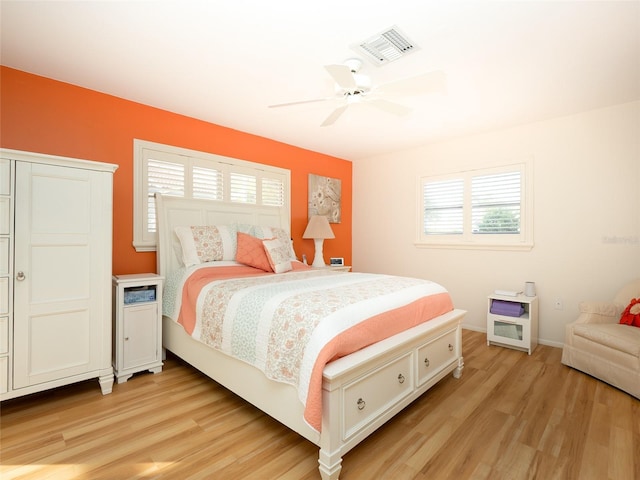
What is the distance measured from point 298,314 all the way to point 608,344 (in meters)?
2.54

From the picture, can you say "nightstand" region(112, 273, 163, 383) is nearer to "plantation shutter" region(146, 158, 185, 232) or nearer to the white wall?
"plantation shutter" region(146, 158, 185, 232)

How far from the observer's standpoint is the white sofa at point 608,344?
7.98ft

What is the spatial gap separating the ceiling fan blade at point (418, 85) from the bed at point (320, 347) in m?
1.40

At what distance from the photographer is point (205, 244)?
10.5 ft

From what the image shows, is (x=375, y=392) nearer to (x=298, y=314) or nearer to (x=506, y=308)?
(x=298, y=314)

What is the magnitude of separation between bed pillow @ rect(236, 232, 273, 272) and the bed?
Answer: 4 cm

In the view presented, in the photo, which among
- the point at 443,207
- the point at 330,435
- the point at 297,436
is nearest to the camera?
the point at 330,435

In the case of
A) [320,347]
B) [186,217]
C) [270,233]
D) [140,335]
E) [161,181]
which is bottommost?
[140,335]

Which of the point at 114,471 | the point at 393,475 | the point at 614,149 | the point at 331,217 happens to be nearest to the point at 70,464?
the point at 114,471

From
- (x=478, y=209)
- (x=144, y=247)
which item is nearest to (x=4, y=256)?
(x=144, y=247)

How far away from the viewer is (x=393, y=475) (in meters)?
1.64

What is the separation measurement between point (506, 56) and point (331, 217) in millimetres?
3212

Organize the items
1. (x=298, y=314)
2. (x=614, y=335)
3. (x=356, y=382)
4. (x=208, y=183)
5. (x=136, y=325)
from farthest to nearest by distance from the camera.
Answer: (x=208, y=183), (x=136, y=325), (x=614, y=335), (x=298, y=314), (x=356, y=382)

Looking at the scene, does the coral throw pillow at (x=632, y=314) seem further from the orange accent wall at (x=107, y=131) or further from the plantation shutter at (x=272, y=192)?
the orange accent wall at (x=107, y=131)
